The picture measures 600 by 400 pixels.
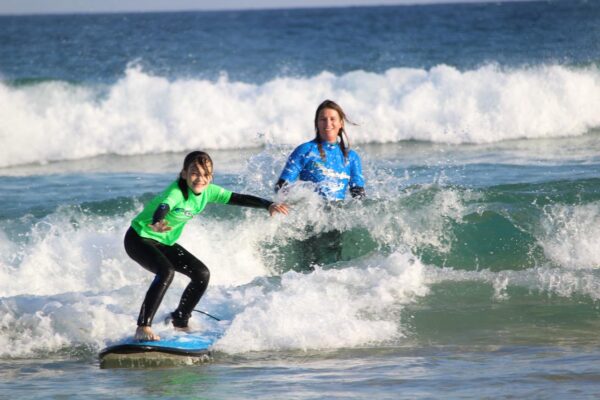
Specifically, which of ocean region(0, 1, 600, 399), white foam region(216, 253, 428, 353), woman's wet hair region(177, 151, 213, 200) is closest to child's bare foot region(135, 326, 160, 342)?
ocean region(0, 1, 600, 399)

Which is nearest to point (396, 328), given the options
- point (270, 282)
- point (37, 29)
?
point (270, 282)

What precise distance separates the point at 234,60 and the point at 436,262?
22.9m

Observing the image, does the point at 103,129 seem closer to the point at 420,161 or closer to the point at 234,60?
the point at 420,161

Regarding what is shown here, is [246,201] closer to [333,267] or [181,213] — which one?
[181,213]

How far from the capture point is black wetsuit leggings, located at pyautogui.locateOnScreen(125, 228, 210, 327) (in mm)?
6828

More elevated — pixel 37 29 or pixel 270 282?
pixel 37 29

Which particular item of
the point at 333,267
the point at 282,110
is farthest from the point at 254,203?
the point at 282,110

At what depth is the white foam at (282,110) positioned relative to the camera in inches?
763

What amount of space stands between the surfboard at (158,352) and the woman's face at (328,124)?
2105 mm

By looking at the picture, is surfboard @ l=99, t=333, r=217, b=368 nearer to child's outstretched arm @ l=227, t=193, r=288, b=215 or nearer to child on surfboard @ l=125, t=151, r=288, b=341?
child on surfboard @ l=125, t=151, r=288, b=341

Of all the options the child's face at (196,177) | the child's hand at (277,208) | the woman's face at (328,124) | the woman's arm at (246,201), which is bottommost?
the child's hand at (277,208)

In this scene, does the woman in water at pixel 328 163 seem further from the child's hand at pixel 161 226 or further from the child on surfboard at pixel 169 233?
the child's hand at pixel 161 226

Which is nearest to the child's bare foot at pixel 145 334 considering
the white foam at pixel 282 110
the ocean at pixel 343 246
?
the ocean at pixel 343 246

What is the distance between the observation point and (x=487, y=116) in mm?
19797
